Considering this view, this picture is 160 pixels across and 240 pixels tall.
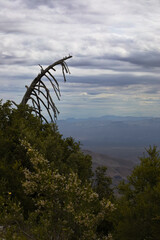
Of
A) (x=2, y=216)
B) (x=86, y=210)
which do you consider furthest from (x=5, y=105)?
(x=86, y=210)

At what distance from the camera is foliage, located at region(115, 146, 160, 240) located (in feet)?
Answer: 32.2

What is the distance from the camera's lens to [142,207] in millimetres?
10023

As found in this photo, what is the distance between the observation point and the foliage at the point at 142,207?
980 centimetres

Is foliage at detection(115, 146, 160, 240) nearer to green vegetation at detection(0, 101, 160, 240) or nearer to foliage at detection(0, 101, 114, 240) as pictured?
green vegetation at detection(0, 101, 160, 240)

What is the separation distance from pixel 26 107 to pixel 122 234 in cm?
1102

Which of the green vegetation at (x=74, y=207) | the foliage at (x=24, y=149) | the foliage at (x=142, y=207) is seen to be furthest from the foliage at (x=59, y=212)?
the foliage at (x=24, y=149)

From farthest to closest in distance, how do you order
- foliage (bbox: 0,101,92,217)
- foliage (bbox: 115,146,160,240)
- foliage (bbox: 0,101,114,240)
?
foliage (bbox: 0,101,92,217)
foliage (bbox: 115,146,160,240)
foliage (bbox: 0,101,114,240)

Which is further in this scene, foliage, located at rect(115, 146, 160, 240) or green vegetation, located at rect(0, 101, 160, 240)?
foliage, located at rect(115, 146, 160, 240)

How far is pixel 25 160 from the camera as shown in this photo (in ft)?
48.7

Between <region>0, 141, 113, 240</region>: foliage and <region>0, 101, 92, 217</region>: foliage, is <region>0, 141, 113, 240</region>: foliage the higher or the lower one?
the lower one

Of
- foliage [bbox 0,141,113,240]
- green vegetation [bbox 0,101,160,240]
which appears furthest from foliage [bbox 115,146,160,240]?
foliage [bbox 0,141,113,240]

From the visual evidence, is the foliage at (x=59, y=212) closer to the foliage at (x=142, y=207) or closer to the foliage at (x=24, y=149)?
the foliage at (x=142, y=207)

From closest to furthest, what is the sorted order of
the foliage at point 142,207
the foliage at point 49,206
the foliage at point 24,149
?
the foliage at point 49,206, the foliage at point 142,207, the foliage at point 24,149

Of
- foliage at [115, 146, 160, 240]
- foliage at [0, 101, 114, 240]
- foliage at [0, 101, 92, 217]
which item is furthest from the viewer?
foliage at [0, 101, 92, 217]
